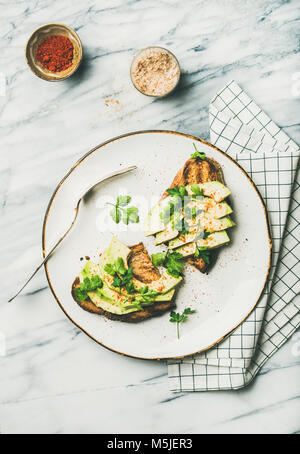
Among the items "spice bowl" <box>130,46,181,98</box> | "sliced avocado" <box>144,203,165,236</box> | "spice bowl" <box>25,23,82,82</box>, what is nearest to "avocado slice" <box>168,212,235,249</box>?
"sliced avocado" <box>144,203,165,236</box>

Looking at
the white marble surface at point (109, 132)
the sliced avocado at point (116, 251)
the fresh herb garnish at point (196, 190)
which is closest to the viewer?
the fresh herb garnish at point (196, 190)

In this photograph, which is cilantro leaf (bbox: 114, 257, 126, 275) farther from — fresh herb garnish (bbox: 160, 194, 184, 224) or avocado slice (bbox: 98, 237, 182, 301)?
fresh herb garnish (bbox: 160, 194, 184, 224)

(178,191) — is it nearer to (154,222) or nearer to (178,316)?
(154,222)

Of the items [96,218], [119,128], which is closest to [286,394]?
[96,218]

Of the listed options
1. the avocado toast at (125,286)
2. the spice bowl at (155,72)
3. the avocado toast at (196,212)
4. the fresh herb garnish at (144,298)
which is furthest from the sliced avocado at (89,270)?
the spice bowl at (155,72)

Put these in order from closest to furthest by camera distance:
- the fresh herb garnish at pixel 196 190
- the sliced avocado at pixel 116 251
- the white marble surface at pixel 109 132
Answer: the fresh herb garnish at pixel 196 190
the sliced avocado at pixel 116 251
the white marble surface at pixel 109 132

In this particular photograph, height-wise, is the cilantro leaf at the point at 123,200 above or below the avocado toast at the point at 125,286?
above

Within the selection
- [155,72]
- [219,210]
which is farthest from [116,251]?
[155,72]

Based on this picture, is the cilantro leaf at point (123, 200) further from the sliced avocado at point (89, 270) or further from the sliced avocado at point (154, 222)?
the sliced avocado at point (89, 270)
